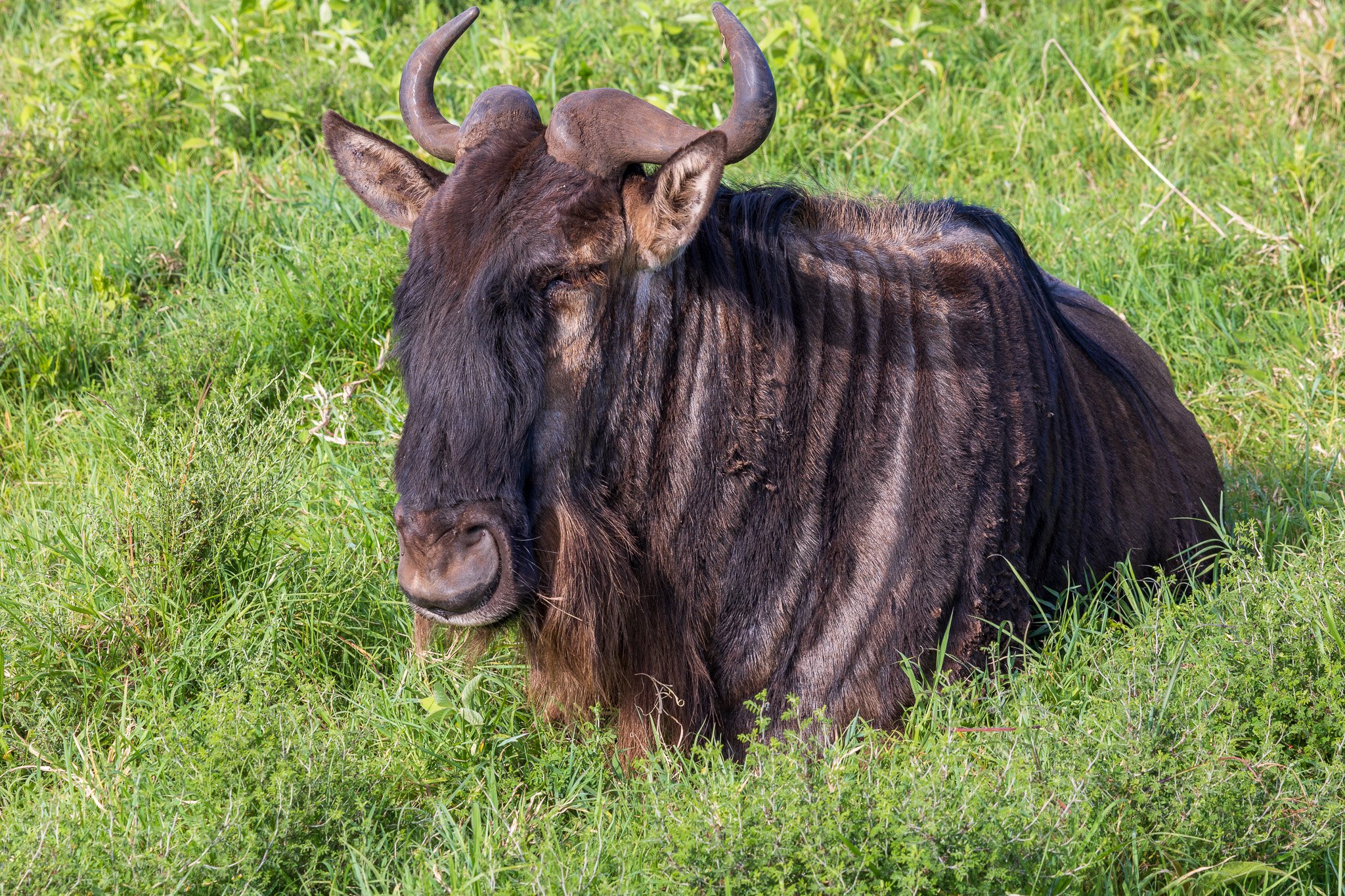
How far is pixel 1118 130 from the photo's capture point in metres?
6.48

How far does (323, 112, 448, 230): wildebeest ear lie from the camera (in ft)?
12.0

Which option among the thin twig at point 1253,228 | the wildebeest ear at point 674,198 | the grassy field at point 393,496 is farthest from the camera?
the thin twig at point 1253,228

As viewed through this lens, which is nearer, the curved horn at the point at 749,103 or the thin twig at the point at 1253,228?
the curved horn at the point at 749,103

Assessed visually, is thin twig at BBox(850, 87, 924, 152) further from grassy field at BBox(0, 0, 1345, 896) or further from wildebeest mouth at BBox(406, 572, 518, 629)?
wildebeest mouth at BBox(406, 572, 518, 629)

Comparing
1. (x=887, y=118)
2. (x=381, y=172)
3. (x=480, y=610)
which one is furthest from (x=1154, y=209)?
(x=480, y=610)

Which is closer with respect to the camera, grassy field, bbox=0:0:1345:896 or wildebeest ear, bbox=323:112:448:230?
grassy field, bbox=0:0:1345:896

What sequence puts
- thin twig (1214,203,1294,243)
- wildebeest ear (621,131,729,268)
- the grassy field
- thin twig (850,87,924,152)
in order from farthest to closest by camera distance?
thin twig (850,87,924,152), thin twig (1214,203,1294,243), wildebeest ear (621,131,729,268), the grassy field

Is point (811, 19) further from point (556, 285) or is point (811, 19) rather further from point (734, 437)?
point (556, 285)

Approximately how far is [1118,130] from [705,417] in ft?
13.6

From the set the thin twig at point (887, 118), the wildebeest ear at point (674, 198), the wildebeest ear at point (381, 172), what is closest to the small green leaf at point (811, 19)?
the thin twig at point (887, 118)

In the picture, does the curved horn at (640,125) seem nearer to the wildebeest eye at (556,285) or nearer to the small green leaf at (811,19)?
the wildebeest eye at (556,285)

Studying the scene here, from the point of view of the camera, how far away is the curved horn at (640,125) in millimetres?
3166

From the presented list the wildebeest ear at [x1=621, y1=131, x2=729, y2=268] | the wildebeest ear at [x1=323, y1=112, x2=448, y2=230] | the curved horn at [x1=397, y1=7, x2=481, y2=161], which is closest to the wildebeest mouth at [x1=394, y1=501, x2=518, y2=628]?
the wildebeest ear at [x1=621, y1=131, x2=729, y2=268]

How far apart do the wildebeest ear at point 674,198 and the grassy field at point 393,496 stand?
89 cm
